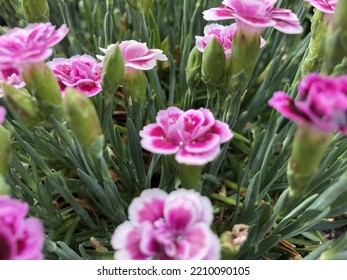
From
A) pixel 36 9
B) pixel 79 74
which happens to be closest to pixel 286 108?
pixel 79 74

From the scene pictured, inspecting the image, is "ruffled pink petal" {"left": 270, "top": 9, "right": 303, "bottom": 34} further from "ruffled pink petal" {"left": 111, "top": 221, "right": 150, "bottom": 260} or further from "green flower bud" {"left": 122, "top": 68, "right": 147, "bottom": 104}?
"ruffled pink petal" {"left": 111, "top": 221, "right": 150, "bottom": 260}

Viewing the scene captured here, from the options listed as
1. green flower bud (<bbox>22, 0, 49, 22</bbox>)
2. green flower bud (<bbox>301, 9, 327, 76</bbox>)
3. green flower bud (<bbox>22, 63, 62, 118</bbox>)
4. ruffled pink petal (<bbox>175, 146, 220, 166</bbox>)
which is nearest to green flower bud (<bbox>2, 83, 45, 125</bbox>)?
green flower bud (<bbox>22, 63, 62, 118</bbox>)

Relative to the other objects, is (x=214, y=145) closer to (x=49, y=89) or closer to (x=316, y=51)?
(x=49, y=89)

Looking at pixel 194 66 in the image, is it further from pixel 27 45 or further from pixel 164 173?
pixel 27 45

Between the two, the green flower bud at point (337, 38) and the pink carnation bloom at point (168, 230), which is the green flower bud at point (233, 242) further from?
the green flower bud at point (337, 38)
